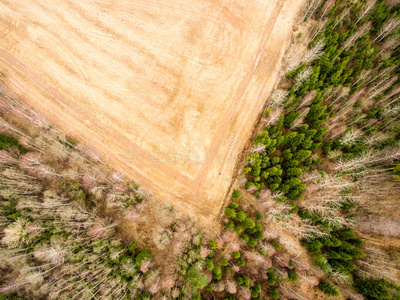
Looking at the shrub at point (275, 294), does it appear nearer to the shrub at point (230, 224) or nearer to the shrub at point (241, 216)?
the shrub at point (230, 224)

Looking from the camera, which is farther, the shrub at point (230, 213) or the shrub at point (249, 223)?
the shrub at point (230, 213)

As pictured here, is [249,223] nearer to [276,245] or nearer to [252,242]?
[252,242]

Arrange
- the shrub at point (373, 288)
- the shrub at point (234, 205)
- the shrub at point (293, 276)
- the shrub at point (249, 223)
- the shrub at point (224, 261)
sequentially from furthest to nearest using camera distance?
1. the shrub at point (234, 205)
2. the shrub at point (249, 223)
3. the shrub at point (224, 261)
4. the shrub at point (293, 276)
5. the shrub at point (373, 288)

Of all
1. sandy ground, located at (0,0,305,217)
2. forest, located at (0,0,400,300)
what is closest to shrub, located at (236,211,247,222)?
forest, located at (0,0,400,300)

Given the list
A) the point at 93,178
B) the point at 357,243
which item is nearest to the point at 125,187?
the point at 93,178

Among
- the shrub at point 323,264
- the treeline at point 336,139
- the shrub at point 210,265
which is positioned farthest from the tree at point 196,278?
the shrub at point 323,264

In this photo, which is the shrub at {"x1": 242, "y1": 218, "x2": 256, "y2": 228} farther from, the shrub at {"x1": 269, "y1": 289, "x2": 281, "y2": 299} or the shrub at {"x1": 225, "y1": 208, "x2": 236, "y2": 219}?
the shrub at {"x1": 269, "y1": 289, "x2": 281, "y2": 299}

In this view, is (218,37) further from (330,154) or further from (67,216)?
(67,216)
